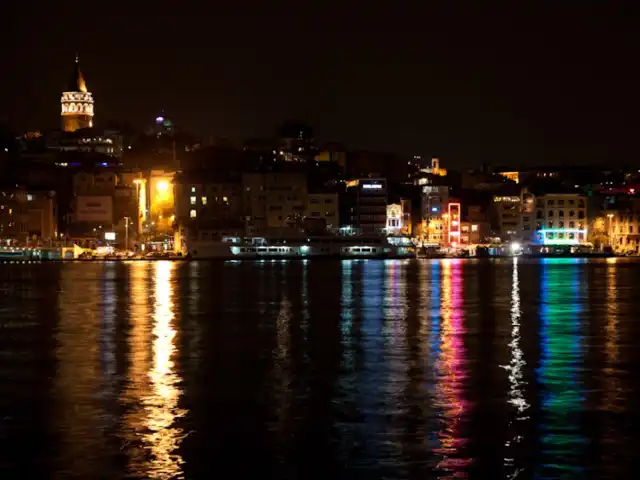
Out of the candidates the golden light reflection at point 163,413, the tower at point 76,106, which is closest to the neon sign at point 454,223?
the tower at point 76,106

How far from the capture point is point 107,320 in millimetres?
28250

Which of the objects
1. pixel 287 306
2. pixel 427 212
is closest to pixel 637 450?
pixel 287 306

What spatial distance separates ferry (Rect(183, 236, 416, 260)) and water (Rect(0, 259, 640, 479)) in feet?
205

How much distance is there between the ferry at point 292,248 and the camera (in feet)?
313

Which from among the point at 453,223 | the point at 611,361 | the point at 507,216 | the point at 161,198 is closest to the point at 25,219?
the point at 161,198

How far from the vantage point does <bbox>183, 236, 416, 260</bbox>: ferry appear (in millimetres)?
95312

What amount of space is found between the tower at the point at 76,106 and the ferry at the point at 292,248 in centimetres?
4677

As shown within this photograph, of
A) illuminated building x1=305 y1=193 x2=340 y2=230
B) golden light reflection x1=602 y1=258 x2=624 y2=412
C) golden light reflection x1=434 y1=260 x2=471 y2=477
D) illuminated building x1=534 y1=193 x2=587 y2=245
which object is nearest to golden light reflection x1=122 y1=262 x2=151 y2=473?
golden light reflection x1=434 y1=260 x2=471 y2=477

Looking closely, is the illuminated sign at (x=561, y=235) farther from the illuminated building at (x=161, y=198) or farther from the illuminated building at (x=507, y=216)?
the illuminated building at (x=161, y=198)

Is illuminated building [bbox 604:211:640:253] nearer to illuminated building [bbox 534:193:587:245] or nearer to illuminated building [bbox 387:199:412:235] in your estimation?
illuminated building [bbox 534:193:587:245]

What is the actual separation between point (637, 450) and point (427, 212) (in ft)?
311

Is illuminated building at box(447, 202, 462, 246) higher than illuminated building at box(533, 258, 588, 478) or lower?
higher

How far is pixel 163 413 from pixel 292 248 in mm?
83397

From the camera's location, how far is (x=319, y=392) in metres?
16.0
